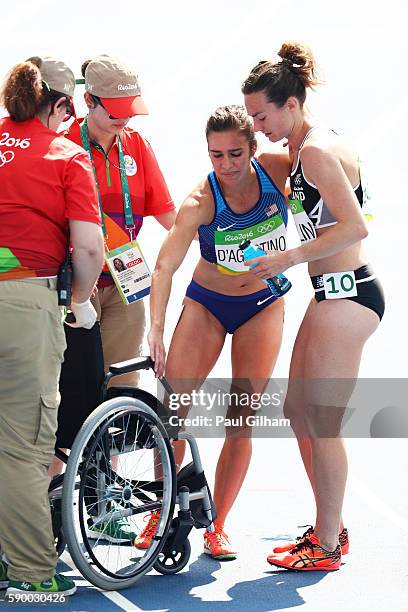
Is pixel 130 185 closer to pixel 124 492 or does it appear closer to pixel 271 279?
pixel 271 279

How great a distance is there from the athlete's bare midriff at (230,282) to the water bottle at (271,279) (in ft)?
0.48

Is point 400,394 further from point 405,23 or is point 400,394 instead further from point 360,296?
point 405,23

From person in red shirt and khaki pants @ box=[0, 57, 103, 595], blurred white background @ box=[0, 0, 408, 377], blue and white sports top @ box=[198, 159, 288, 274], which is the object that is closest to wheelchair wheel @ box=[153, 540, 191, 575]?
person in red shirt and khaki pants @ box=[0, 57, 103, 595]

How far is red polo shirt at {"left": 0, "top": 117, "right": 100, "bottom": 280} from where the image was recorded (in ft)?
14.6

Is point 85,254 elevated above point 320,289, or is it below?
above

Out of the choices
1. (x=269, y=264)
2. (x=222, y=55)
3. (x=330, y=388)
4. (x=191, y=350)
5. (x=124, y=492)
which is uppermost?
(x=222, y=55)

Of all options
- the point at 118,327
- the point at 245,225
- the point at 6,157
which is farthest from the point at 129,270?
the point at 6,157

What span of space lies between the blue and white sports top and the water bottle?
10 cm

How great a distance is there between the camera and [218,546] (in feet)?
17.2

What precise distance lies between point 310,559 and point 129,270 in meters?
1.50

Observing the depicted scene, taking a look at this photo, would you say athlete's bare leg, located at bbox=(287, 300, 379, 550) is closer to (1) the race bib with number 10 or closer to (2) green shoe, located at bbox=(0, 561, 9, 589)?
(1) the race bib with number 10

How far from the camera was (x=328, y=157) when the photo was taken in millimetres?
4840

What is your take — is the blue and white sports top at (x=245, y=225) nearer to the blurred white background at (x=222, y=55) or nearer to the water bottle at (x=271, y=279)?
the water bottle at (x=271, y=279)

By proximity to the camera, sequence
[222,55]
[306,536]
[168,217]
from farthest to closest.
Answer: [222,55] < [168,217] < [306,536]
